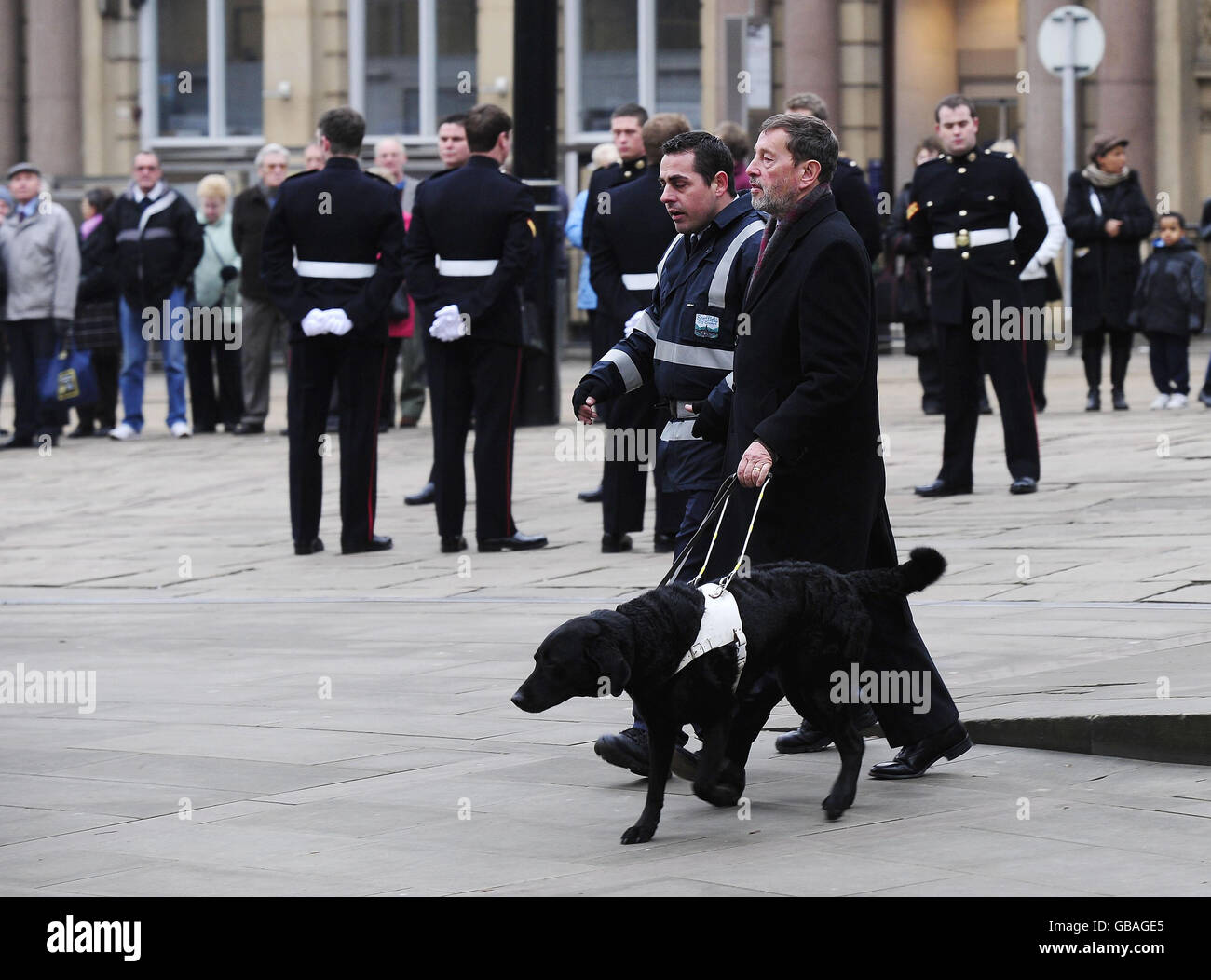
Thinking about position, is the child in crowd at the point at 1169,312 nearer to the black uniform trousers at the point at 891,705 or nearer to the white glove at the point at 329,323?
the white glove at the point at 329,323

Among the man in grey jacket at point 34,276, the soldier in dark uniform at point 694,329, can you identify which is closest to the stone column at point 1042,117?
the man in grey jacket at point 34,276

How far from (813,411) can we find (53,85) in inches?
955

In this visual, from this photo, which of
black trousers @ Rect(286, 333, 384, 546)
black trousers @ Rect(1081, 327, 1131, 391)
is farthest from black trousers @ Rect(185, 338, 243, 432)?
black trousers @ Rect(286, 333, 384, 546)

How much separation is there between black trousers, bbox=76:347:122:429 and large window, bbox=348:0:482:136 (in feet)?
34.2

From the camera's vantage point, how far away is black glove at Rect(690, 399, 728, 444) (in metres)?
6.86

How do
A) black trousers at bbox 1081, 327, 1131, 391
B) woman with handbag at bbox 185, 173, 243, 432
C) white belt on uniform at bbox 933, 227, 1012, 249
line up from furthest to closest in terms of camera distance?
woman with handbag at bbox 185, 173, 243, 432, black trousers at bbox 1081, 327, 1131, 391, white belt on uniform at bbox 933, 227, 1012, 249

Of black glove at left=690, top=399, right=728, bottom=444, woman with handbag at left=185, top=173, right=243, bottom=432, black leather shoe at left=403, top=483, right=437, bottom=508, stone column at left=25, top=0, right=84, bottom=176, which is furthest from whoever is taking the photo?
stone column at left=25, top=0, right=84, bottom=176

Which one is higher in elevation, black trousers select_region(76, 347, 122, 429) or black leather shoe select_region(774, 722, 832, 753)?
black trousers select_region(76, 347, 122, 429)

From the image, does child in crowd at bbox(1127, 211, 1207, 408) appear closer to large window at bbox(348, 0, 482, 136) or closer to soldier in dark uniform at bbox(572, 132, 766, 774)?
soldier in dark uniform at bbox(572, 132, 766, 774)

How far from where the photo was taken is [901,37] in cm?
2855

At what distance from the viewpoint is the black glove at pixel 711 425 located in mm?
6863

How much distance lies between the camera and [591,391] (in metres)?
7.07

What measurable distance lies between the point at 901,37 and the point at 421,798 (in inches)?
921

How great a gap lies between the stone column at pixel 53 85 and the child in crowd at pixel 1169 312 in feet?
50.5
